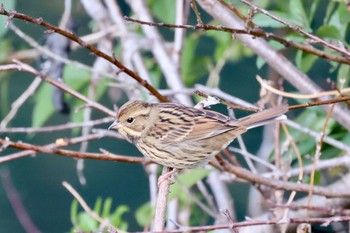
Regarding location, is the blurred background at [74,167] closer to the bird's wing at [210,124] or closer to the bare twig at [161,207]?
the bird's wing at [210,124]

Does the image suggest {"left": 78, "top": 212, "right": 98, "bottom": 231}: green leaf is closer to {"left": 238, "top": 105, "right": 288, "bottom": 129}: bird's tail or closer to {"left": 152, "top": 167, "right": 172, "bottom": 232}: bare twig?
{"left": 238, "top": 105, "right": 288, "bottom": 129}: bird's tail

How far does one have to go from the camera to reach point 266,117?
124 inches

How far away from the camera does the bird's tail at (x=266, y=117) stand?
3074 millimetres

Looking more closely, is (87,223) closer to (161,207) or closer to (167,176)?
(167,176)

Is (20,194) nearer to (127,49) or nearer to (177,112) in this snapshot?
(127,49)

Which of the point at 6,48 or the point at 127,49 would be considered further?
the point at 6,48

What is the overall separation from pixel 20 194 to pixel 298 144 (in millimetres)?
2742

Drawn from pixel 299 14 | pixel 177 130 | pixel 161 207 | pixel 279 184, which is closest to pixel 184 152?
pixel 177 130

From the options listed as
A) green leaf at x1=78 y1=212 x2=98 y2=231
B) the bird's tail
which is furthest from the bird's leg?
green leaf at x1=78 y1=212 x2=98 y2=231

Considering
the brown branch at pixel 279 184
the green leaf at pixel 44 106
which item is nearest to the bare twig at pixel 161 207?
the brown branch at pixel 279 184

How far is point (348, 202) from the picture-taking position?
142 inches

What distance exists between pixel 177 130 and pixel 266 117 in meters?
0.60

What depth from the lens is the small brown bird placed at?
3424 mm

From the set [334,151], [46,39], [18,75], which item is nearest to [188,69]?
[46,39]
